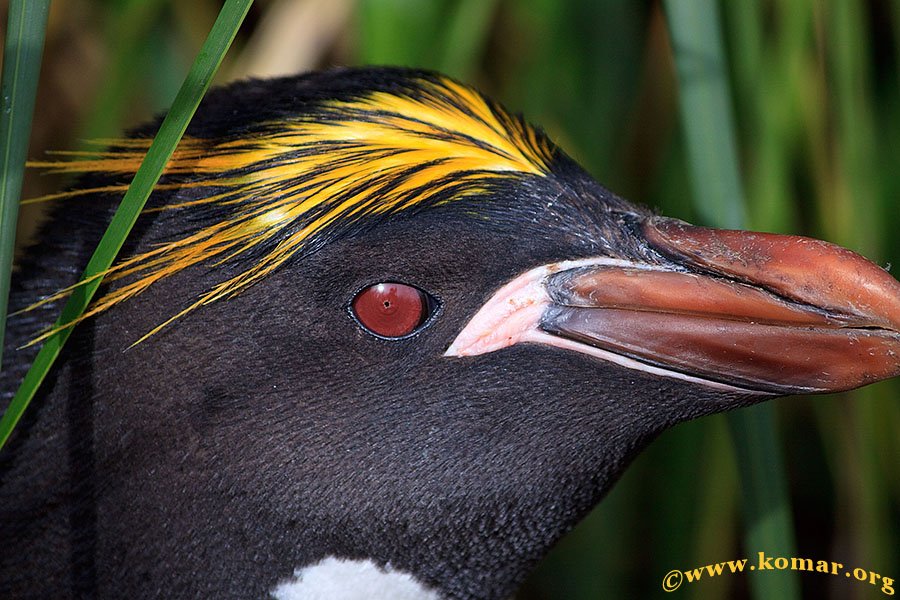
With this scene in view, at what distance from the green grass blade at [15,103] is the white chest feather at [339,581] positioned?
1.86 ft

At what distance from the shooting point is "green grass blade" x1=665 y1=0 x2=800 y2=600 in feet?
4.14

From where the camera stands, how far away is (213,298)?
1243 mm

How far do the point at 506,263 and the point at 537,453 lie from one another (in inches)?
9.6

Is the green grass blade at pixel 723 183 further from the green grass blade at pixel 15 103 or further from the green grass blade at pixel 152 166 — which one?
the green grass blade at pixel 15 103

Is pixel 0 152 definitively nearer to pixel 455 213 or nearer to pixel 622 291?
pixel 455 213

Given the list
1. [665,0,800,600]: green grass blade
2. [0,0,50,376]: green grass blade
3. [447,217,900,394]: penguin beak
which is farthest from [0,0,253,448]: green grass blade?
[665,0,800,600]: green grass blade

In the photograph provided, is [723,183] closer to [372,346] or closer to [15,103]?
[372,346]

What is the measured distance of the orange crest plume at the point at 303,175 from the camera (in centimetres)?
123

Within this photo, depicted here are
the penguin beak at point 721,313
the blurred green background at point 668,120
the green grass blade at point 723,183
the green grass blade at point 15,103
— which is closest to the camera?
the green grass blade at point 15,103

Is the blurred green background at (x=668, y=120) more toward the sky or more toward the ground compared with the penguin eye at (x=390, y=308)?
more toward the sky

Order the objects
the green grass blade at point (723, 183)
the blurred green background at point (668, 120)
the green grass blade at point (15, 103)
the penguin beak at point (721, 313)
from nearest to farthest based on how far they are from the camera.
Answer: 1. the green grass blade at point (15, 103)
2. the penguin beak at point (721, 313)
3. the green grass blade at point (723, 183)
4. the blurred green background at point (668, 120)

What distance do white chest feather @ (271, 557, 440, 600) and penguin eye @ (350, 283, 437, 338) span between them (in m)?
0.32

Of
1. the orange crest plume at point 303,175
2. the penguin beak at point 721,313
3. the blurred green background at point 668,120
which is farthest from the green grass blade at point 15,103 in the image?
the blurred green background at point 668,120

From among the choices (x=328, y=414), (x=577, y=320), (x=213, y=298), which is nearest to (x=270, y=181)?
(x=213, y=298)
